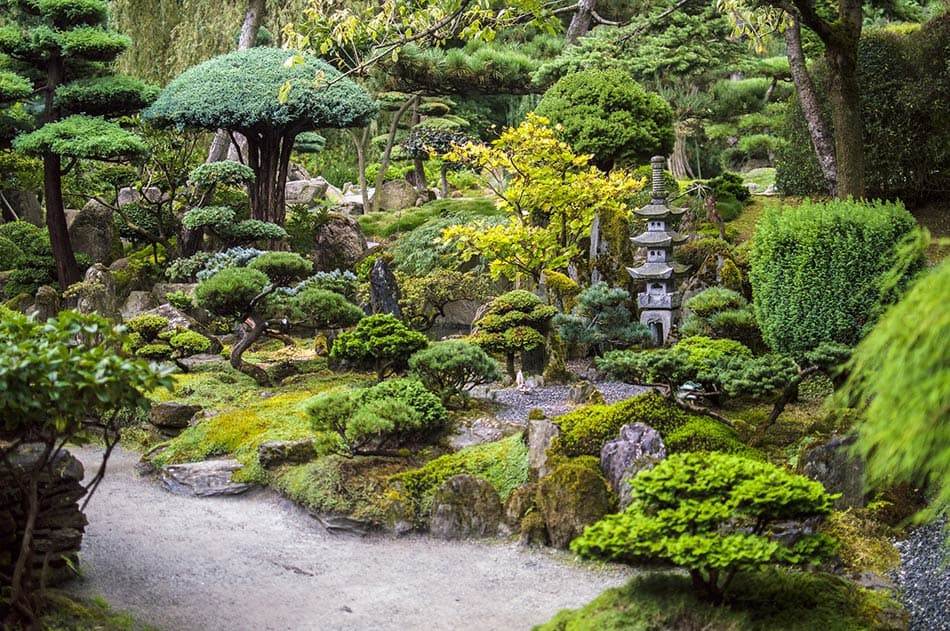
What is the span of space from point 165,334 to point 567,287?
469cm

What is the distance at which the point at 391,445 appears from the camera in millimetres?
8633

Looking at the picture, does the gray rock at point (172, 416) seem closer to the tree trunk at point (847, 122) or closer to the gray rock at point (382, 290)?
the gray rock at point (382, 290)

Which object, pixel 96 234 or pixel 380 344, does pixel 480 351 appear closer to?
pixel 380 344

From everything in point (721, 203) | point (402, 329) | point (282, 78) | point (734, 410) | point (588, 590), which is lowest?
point (588, 590)

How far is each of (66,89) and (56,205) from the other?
174 cm

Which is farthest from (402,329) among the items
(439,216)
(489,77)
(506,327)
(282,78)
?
(489,77)

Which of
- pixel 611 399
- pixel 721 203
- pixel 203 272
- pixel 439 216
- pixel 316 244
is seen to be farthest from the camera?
pixel 439 216

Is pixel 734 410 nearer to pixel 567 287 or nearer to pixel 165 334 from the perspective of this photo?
pixel 567 287

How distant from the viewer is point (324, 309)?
1077cm

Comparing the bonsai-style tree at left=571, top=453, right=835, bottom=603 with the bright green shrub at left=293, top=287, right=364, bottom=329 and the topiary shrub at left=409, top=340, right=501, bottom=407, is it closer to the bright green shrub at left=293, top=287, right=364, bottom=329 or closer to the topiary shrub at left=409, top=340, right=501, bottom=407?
the topiary shrub at left=409, top=340, right=501, bottom=407

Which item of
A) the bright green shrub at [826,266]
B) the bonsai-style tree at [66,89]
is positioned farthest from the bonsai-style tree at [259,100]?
the bright green shrub at [826,266]

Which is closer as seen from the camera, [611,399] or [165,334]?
[611,399]

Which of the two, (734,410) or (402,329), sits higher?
(402,329)

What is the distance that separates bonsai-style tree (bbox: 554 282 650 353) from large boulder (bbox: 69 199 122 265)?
8925 millimetres
